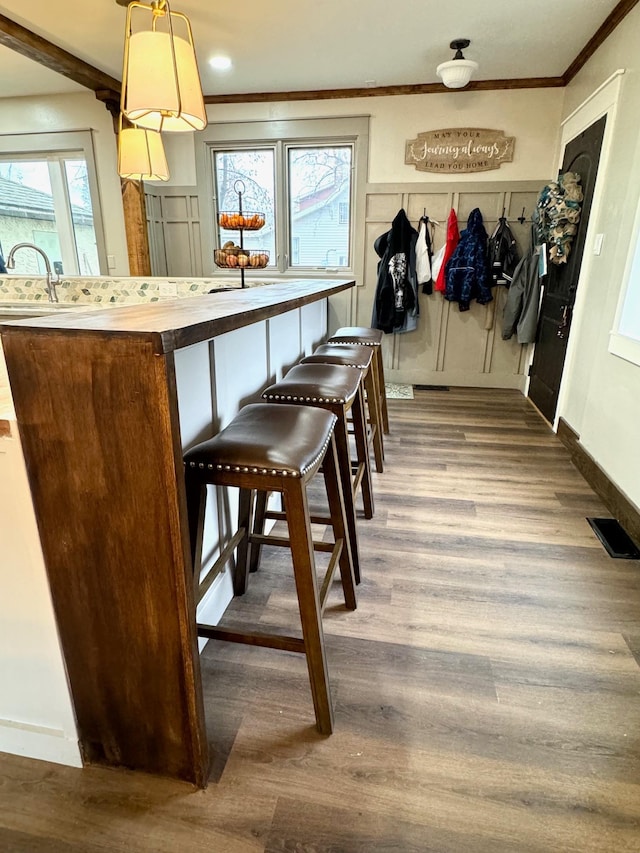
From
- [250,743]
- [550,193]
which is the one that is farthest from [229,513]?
[550,193]

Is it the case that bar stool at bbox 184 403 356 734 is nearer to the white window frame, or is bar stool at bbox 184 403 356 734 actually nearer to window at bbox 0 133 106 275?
the white window frame

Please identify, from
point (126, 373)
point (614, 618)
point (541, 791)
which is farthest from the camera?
point (614, 618)

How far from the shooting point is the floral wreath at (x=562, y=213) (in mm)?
3254

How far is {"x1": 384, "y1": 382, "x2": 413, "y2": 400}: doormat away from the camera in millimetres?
4305

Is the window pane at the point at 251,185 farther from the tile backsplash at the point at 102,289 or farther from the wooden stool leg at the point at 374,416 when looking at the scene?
the wooden stool leg at the point at 374,416

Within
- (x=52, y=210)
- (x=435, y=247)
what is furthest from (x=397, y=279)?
(x=52, y=210)

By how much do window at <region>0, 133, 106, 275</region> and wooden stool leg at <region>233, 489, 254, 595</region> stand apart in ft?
14.1

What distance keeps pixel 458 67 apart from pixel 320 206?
1644 mm

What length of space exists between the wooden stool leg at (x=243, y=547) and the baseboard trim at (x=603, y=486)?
171cm

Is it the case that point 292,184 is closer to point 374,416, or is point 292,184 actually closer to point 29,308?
point 29,308

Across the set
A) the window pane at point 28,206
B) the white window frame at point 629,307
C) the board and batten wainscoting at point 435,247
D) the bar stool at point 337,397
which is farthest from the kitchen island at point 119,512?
the window pane at point 28,206

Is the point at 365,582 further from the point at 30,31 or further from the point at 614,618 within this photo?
the point at 30,31

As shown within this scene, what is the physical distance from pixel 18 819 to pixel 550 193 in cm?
425

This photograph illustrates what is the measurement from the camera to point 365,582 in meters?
1.84
